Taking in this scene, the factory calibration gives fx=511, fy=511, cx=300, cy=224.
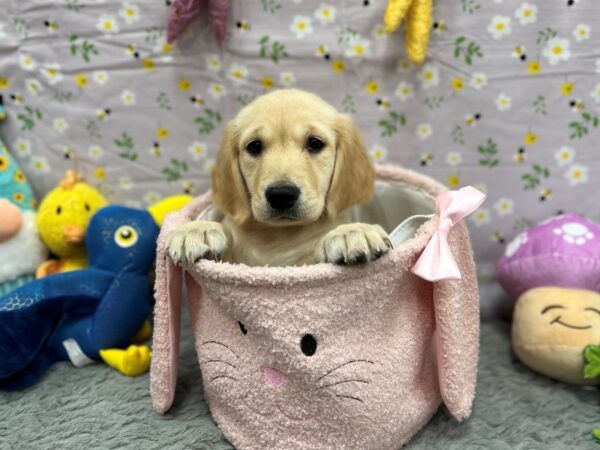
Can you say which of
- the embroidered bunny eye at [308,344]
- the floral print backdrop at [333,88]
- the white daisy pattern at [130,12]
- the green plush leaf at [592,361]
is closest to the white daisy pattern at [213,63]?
the floral print backdrop at [333,88]

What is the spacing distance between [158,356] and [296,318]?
1.35 feet

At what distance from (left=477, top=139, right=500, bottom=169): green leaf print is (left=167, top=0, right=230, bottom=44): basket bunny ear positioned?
0.93m

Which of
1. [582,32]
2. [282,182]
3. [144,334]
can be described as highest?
[582,32]

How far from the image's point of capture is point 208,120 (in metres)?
1.75

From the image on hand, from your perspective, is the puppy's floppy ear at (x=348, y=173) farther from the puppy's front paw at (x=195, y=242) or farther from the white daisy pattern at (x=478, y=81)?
the white daisy pattern at (x=478, y=81)

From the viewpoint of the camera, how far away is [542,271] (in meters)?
1.55

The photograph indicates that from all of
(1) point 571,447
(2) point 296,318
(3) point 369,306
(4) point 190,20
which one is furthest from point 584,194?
(4) point 190,20

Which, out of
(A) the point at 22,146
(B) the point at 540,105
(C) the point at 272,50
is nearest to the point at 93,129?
(A) the point at 22,146

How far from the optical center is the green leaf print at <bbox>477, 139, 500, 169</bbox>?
5.61 feet

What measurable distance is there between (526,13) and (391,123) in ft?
1.69

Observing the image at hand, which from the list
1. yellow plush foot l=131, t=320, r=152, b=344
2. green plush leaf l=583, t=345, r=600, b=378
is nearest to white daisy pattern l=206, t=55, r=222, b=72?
yellow plush foot l=131, t=320, r=152, b=344

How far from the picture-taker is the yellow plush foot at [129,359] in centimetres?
146

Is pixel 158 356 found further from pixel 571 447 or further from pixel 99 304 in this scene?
Result: pixel 571 447

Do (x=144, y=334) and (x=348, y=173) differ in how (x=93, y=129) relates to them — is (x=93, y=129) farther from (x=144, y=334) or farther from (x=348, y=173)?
(x=348, y=173)
